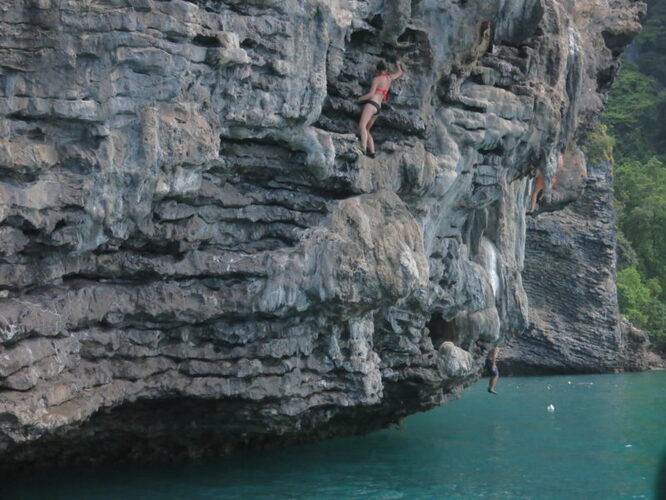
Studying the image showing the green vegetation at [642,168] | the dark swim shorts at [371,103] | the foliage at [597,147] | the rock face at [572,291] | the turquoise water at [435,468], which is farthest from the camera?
the green vegetation at [642,168]

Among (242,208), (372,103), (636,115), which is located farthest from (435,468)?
(636,115)

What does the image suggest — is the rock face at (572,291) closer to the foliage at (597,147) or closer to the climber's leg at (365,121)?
the foliage at (597,147)

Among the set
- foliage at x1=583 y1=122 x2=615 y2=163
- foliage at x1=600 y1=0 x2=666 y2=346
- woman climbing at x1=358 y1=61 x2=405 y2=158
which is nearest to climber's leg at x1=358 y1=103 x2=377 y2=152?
woman climbing at x1=358 y1=61 x2=405 y2=158

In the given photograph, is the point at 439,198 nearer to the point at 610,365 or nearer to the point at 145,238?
the point at 145,238

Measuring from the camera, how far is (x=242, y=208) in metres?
11.1

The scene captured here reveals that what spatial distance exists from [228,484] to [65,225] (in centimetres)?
429

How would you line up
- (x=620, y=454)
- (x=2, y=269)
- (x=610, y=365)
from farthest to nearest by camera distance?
(x=610, y=365) < (x=620, y=454) < (x=2, y=269)

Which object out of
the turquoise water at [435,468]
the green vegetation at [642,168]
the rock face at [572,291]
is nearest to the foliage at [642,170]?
the green vegetation at [642,168]

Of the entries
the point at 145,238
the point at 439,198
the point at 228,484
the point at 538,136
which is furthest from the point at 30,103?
the point at 538,136

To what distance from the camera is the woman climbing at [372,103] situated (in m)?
12.2

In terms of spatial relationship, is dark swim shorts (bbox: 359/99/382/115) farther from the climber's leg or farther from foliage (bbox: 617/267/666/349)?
foliage (bbox: 617/267/666/349)

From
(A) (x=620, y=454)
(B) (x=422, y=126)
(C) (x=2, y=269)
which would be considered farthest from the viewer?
(A) (x=620, y=454)

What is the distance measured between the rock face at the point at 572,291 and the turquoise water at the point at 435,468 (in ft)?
36.5

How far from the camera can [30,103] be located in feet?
28.8
